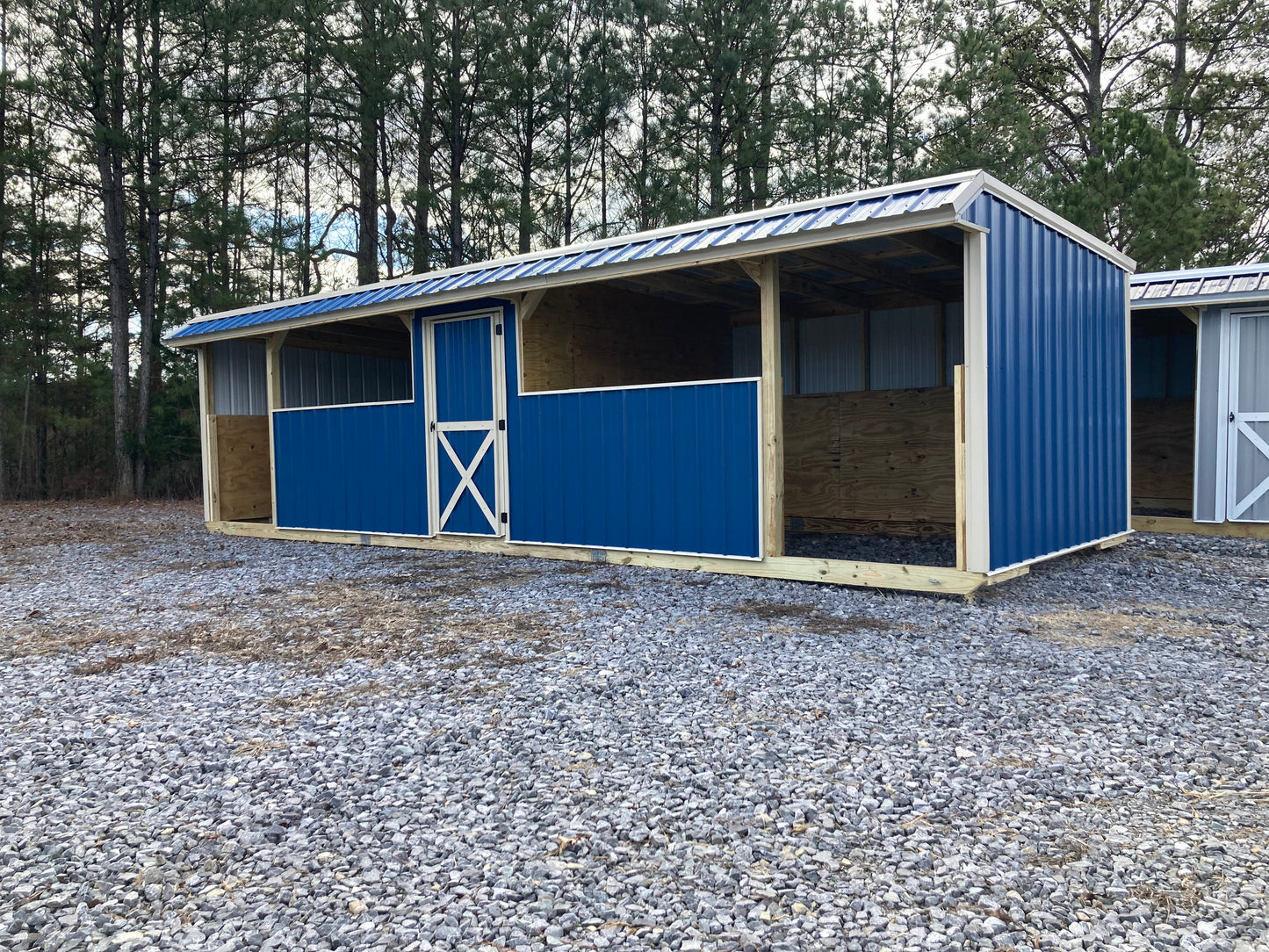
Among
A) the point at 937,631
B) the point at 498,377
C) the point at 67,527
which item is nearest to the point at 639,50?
the point at 498,377

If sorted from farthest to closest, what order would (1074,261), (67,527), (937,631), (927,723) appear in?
(67,527) < (1074,261) < (937,631) < (927,723)

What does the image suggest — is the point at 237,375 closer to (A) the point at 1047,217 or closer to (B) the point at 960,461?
(B) the point at 960,461

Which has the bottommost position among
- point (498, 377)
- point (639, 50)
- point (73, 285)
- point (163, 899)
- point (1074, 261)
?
point (163, 899)

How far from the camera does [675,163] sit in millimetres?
15570

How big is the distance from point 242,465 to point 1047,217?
9.17 metres

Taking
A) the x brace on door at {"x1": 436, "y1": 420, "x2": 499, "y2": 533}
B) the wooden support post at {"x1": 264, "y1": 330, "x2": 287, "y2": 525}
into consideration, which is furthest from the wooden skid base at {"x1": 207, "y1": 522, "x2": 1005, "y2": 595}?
the wooden support post at {"x1": 264, "y1": 330, "x2": 287, "y2": 525}

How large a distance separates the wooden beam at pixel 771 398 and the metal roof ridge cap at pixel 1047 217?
1.49 metres

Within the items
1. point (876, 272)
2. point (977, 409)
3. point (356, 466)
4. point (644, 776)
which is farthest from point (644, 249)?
point (644, 776)

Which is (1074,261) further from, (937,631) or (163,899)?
(163,899)

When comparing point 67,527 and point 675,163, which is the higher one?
point 675,163

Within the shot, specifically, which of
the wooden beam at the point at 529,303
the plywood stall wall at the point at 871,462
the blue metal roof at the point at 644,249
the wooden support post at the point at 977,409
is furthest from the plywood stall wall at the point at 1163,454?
the wooden beam at the point at 529,303

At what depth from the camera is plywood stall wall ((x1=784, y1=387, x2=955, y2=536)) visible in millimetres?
8906

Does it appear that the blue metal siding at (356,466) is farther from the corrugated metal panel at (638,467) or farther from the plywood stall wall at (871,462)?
the plywood stall wall at (871,462)

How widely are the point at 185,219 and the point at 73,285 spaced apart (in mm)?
2778
